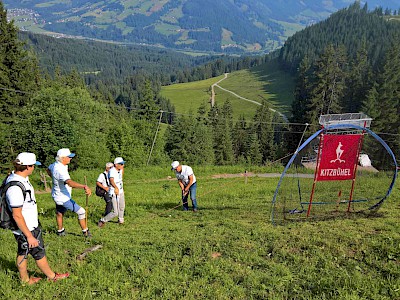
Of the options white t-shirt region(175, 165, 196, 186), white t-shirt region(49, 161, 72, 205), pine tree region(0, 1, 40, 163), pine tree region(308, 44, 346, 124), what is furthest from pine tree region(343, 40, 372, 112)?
white t-shirt region(49, 161, 72, 205)

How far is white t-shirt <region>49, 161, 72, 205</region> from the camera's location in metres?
8.59

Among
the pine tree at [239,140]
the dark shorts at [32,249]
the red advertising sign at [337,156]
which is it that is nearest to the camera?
the dark shorts at [32,249]

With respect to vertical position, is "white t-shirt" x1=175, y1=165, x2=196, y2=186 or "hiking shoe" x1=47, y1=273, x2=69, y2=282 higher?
"white t-shirt" x1=175, y1=165, x2=196, y2=186

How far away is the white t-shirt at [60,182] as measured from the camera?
8.59 metres

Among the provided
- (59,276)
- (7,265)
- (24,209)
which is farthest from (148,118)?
(24,209)

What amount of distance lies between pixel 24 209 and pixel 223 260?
A: 4.45 m

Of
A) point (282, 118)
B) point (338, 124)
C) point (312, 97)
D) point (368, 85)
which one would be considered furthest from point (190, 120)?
point (338, 124)

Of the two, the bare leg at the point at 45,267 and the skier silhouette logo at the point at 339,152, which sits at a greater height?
the skier silhouette logo at the point at 339,152

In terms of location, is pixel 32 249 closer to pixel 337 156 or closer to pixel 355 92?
pixel 337 156

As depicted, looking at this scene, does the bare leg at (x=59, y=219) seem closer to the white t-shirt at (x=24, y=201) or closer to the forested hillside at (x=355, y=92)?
the white t-shirt at (x=24, y=201)

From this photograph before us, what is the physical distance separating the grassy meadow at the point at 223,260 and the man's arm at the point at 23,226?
1.21m

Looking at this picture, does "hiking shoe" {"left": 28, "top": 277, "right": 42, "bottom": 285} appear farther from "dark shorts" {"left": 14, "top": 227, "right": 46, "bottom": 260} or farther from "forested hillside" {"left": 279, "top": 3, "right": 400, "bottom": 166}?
"forested hillside" {"left": 279, "top": 3, "right": 400, "bottom": 166}

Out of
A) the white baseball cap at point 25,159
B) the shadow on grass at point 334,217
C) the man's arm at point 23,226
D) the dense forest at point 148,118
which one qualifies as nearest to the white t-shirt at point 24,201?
the man's arm at point 23,226

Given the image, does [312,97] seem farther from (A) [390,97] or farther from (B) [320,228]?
(B) [320,228]
